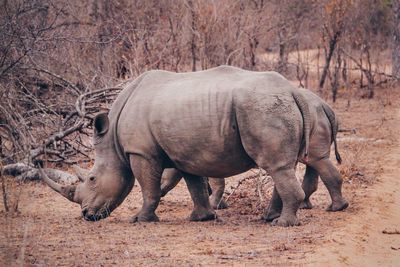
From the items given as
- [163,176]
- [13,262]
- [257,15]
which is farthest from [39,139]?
[257,15]

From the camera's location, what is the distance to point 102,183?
10133mm

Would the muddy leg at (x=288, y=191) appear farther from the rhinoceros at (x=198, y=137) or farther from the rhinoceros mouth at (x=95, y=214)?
the rhinoceros mouth at (x=95, y=214)

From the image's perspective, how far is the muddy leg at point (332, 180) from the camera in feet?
34.6

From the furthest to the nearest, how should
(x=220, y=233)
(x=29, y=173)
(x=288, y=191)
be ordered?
(x=29, y=173) < (x=288, y=191) < (x=220, y=233)

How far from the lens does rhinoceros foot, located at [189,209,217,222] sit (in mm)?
10156

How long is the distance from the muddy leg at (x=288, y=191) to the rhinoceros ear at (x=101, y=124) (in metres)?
2.03

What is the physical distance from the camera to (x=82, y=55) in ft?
53.5

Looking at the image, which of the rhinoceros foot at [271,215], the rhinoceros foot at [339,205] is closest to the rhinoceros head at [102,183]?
the rhinoceros foot at [271,215]

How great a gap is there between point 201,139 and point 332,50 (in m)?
12.5

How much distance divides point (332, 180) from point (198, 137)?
1885mm

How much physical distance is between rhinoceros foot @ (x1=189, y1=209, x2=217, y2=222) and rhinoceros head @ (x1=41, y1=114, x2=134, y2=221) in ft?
2.62

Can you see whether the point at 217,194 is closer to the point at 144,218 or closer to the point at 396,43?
the point at 144,218

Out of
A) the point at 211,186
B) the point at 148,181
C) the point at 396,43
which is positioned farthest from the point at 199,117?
the point at 396,43

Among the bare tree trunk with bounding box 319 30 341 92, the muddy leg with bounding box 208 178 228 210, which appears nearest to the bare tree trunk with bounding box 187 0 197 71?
the bare tree trunk with bounding box 319 30 341 92
